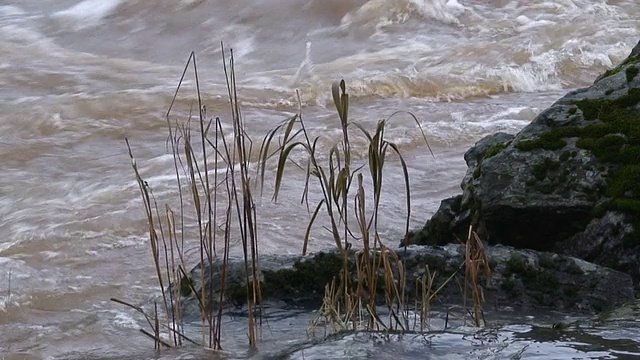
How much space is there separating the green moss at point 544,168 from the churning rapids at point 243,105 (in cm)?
80

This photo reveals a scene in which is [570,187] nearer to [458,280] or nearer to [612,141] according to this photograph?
[612,141]

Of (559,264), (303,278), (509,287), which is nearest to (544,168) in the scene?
(559,264)

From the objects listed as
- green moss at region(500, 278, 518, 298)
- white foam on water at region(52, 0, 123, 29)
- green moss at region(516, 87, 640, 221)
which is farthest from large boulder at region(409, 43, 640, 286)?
white foam on water at region(52, 0, 123, 29)

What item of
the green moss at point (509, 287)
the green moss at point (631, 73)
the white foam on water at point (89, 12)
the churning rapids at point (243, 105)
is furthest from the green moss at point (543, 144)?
the white foam on water at point (89, 12)

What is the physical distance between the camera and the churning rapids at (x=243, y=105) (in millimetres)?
4715

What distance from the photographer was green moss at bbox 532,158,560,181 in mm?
4844

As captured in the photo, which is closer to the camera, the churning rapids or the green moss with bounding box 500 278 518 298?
the green moss with bounding box 500 278 518 298

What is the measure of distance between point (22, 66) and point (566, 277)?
9124 millimetres

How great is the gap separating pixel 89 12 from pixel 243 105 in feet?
20.4

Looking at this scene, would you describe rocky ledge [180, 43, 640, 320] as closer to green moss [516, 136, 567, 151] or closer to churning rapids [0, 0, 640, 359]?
green moss [516, 136, 567, 151]

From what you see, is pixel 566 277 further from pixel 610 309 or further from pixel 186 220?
pixel 186 220

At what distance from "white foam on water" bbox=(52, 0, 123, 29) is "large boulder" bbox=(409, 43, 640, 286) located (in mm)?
11141

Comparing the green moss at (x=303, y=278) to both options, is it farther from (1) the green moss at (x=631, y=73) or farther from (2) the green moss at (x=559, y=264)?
(1) the green moss at (x=631, y=73)

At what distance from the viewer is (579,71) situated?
1229cm
